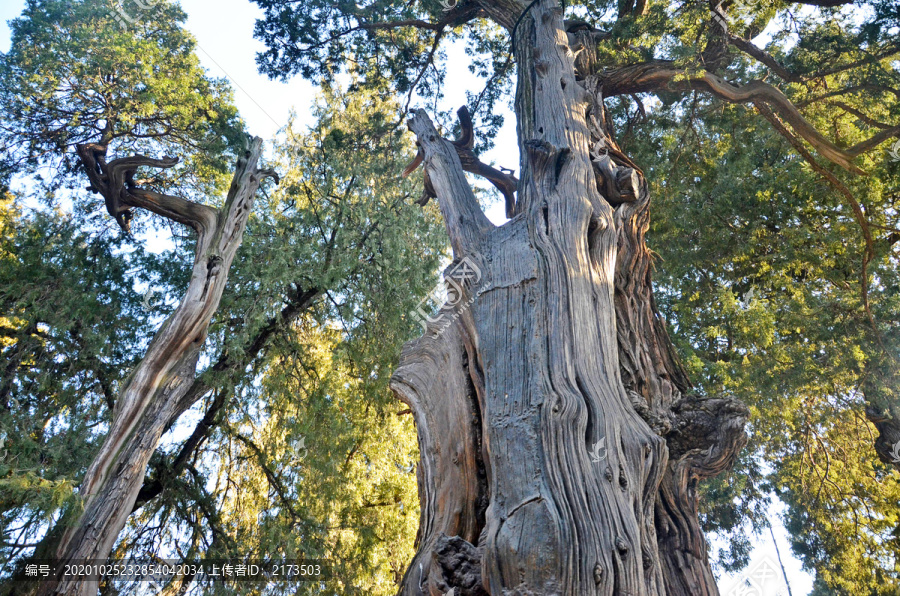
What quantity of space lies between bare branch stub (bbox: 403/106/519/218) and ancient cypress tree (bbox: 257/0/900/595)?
19mm

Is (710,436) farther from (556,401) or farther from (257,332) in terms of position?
(257,332)

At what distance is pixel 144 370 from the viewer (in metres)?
5.86

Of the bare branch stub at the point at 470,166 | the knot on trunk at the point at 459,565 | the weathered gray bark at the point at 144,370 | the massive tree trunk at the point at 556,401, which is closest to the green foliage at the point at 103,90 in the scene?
the weathered gray bark at the point at 144,370

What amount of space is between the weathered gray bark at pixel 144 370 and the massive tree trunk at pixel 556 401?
11.9 ft

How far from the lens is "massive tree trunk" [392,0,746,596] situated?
203 centimetres

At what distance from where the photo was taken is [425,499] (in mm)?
2633

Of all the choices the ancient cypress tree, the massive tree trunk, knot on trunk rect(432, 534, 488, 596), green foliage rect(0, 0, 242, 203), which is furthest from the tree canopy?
knot on trunk rect(432, 534, 488, 596)

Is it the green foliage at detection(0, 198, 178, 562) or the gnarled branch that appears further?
the green foliage at detection(0, 198, 178, 562)

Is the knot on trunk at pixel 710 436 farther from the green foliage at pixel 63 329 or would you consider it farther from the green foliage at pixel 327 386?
the green foliage at pixel 63 329

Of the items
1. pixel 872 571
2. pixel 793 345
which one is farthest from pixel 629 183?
pixel 872 571

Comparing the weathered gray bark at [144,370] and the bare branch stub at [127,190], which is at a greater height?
the bare branch stub at [127,190]

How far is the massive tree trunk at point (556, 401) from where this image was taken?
6.67ft

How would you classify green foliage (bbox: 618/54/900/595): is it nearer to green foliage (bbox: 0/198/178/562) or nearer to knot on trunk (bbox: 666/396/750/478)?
knot on trunk (bbox: 666/396/750/478)

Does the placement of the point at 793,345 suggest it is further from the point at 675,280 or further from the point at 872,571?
the point at 872,571
